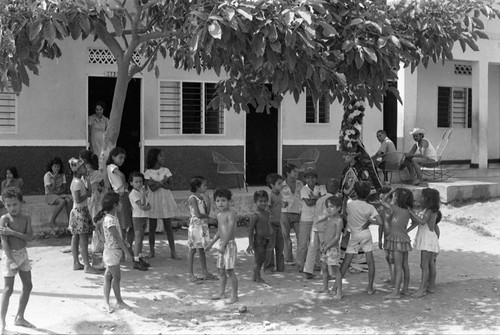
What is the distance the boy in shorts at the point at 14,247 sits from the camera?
615 cm

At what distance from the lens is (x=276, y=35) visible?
21.0ft

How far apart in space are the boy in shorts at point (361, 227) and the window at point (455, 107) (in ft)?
35.1

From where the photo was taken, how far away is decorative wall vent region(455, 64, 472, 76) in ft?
57.9

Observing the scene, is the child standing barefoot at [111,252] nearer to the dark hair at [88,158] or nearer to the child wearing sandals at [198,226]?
the child wearing sandals at [198,226]

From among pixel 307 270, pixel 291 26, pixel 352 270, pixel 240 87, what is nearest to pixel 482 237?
pixel 352 270

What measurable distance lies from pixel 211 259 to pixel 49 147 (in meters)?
4.27

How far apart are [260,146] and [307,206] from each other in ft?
19.4

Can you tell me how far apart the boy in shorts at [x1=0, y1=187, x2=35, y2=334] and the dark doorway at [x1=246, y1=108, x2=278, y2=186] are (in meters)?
8.44

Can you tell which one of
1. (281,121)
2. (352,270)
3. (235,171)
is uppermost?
(281,121)

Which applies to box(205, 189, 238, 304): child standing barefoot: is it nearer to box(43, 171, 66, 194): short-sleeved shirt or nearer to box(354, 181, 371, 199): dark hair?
box(354, 181, 371, 199): dark hair

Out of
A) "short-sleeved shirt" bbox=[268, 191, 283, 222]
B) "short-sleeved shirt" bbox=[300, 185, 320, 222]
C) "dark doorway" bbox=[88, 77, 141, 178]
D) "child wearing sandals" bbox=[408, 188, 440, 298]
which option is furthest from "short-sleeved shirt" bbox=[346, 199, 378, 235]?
"dark doorway" bbox=[88, 77, 141, 178]

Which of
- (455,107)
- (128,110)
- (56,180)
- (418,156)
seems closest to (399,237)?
(56,180)

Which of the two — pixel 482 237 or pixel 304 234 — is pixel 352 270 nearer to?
pixel 304 234

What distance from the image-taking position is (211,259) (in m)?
9.62
